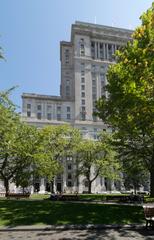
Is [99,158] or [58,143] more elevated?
[58,143]

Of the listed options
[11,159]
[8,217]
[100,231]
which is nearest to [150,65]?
[100,231]

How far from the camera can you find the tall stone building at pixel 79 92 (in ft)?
360

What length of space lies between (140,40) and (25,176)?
98.6 feet

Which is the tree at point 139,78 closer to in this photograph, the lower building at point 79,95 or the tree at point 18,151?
the tree at point 18,151

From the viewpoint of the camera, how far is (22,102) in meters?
114

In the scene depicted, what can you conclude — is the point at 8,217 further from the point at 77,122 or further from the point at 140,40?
the point at 77,122

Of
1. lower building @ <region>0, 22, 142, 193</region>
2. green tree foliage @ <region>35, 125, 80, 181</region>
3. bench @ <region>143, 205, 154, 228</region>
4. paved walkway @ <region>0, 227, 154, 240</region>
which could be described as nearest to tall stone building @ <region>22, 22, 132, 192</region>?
lower building @ <region>0, 22, 142, 193</region>

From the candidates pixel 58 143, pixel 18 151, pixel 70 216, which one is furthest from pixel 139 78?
pixel 58 143

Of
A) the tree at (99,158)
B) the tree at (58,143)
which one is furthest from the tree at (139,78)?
the tree at (99,158)

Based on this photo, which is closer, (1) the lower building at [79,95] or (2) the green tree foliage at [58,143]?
(2) the green tree foliage at [58,143]

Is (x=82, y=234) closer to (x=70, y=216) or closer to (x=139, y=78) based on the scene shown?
(x=70, y=216)

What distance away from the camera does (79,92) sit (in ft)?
393

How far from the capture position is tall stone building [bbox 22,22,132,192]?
110 m

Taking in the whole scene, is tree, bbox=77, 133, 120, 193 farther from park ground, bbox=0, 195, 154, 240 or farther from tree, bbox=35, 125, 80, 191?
park ground, bbox=0, 195, 154, 240
